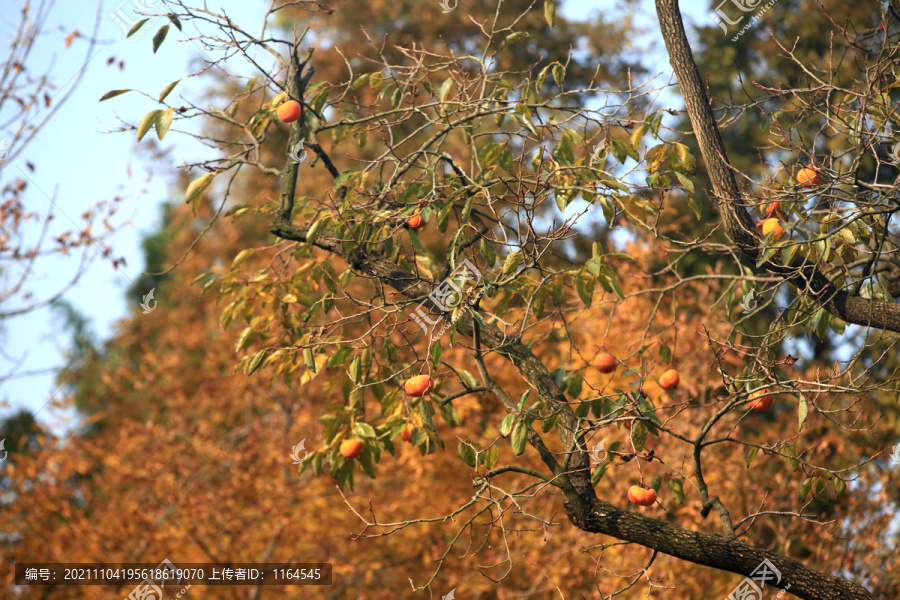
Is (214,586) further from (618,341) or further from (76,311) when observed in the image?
(76,311)

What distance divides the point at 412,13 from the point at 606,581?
33.8 ft

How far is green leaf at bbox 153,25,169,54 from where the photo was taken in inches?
113

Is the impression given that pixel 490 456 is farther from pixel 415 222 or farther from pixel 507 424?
pixel 415 222

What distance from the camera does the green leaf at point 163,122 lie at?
278 cm

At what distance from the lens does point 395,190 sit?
324cm

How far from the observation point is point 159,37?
2928mm

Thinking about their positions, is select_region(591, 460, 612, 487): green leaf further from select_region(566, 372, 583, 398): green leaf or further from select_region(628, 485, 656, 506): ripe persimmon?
select_region(566, 372, 583, 398): green leaf

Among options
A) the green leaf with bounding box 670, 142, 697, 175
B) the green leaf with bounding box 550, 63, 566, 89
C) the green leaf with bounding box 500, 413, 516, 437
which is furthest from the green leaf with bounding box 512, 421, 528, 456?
the green leaf with bounding box 550, 63, 566, 89

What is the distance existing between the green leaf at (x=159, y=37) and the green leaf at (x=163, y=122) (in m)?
0.26

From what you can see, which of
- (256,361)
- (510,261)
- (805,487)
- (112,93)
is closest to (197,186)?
(112,93)

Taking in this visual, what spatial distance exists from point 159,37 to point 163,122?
41 centimetres

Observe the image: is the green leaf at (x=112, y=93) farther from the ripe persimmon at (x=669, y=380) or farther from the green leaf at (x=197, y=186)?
the ripe persimmon at (x=669, y=380)

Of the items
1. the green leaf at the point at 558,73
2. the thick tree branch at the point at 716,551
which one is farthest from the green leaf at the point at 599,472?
the green leaf at the point at 558,73

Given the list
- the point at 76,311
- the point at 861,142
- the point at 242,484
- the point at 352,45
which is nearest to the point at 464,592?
the point at 242,484
